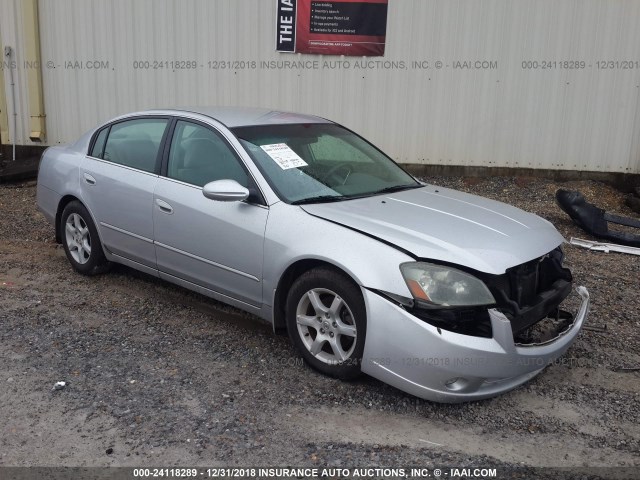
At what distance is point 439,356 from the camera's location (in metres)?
3.39

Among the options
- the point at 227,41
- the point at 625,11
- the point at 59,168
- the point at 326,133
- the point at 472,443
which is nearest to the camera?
the point at 472,443

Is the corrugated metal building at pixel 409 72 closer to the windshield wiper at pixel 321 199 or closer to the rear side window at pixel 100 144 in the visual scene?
the rear side window at pixel 100 144

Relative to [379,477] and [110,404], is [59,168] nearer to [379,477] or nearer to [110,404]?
[110,404]

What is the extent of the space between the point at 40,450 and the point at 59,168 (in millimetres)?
3162

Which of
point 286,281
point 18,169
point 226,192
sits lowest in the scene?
point 18,169

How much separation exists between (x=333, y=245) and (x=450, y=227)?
0.71m

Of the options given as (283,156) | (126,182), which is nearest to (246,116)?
(283,156)

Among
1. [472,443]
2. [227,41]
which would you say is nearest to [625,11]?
[227,41]

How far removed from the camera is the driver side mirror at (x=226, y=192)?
4105mm

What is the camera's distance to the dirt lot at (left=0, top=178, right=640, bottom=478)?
3.24 m

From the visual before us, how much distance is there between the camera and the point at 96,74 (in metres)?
10.4

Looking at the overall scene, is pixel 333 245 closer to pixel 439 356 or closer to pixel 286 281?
pixel 286 281

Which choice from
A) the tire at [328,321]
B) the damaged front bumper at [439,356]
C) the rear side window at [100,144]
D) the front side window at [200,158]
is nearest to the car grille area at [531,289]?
the damaged front bumper at [439,356]

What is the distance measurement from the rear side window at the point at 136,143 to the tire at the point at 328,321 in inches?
68.7
